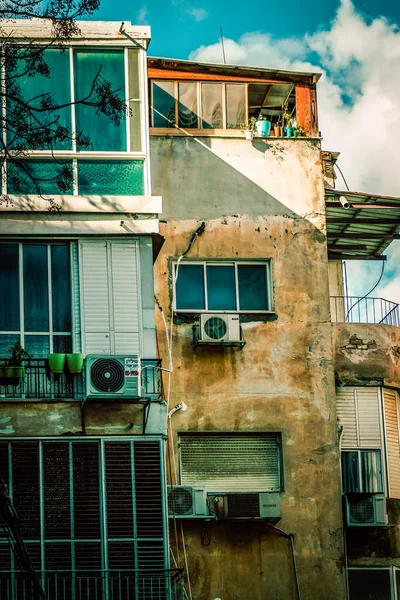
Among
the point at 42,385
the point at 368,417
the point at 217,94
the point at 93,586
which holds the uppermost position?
the point at 217,94

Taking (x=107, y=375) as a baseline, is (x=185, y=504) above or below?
below

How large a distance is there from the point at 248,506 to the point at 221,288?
4.72m

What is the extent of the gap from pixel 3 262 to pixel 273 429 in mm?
6466

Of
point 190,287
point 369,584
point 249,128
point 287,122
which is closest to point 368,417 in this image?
point 369,584

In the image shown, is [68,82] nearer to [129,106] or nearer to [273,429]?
[129,106]

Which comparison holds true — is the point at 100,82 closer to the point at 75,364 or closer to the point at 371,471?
the point at 75,364

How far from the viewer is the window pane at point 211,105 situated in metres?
29.8

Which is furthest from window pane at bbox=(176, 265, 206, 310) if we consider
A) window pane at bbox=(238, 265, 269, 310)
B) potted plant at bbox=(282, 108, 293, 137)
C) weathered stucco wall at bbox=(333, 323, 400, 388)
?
potted plant at bbox=(282, 108, 293, 137)

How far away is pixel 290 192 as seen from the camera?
95.9ft

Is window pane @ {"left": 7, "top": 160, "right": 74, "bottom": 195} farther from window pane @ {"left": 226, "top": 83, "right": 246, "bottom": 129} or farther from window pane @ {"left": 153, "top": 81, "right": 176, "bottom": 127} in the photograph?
window pane @ {"left": 226, "top": 83, "right": 246, "bottom": 129}

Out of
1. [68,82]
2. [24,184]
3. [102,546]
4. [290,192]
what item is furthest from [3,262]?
[290,192]

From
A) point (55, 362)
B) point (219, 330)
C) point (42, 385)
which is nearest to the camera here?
point (55, 362)

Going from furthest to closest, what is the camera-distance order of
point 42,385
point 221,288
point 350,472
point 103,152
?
1. point 221,288
2. point 350,472
3. point 103,152
4. point 42,385

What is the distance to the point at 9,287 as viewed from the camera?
80.6 ft
